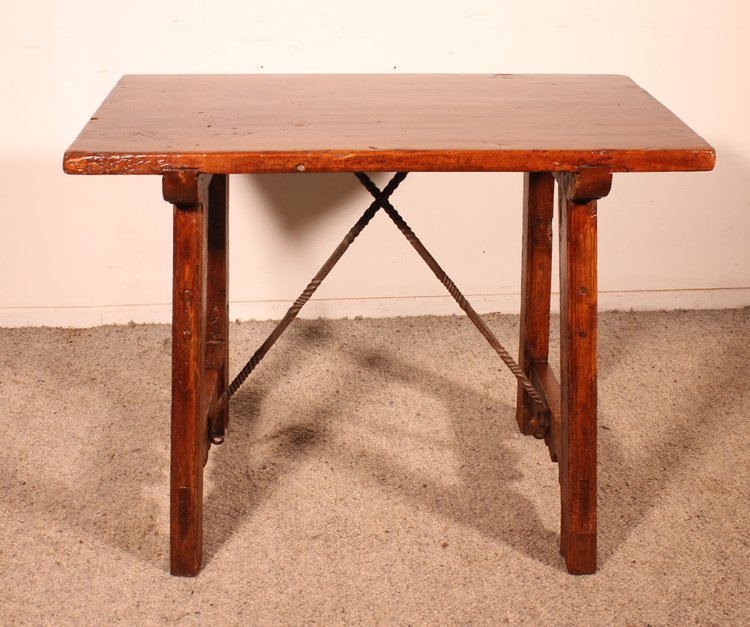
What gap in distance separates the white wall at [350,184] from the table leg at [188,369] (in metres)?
0.98

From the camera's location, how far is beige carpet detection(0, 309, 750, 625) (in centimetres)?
197

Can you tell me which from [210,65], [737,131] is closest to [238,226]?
[210,65]

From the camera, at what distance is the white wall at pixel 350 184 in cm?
281

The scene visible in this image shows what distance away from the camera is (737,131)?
10.0 feet

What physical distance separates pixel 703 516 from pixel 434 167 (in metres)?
0.92

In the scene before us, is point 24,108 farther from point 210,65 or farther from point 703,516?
point 703,516

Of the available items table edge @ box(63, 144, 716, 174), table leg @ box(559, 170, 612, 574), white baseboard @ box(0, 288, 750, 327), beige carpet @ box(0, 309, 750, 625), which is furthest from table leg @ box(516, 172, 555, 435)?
white baseboard @ box(0, 288, 750, 327)

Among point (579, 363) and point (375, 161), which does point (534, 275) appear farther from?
point (375, 161)

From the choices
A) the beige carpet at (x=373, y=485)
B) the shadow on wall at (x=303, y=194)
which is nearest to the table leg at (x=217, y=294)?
the beige carpet at (x=373, y=485)

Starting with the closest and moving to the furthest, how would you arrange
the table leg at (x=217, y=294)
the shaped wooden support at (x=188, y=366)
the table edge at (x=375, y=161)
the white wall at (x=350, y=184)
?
1. the table edge at (x=375, y=161)
2. the shaped wooden support at (x=188, y=366)
3. the table leg at (x=217, y=294)
4. the white wall at (x=350, y=184)

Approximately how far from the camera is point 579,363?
1.98m

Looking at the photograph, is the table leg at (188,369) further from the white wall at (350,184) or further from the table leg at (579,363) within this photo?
the white wall at (350,184)

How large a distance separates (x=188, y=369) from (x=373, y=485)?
544mm

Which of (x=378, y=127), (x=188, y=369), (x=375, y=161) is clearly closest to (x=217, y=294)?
(x=188, y=369)
